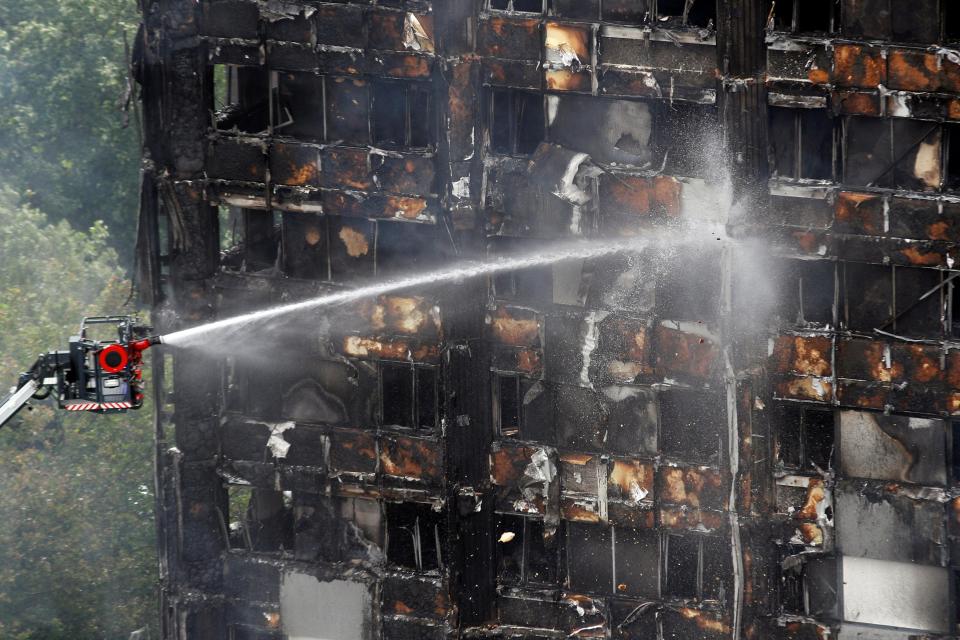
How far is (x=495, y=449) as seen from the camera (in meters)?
14.6

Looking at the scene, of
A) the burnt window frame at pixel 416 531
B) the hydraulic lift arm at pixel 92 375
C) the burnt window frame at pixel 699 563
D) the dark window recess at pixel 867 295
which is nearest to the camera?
the hydraulic lift arm at pixel 92 375

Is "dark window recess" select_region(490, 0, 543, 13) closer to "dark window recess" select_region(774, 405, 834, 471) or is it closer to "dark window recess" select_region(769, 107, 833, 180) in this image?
"dark window recess" select_region(769, 107, 833, 180)

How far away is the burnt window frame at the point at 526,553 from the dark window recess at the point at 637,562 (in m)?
0.71

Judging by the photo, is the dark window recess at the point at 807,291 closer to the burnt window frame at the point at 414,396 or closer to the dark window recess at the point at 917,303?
the dark window recess at the point at 917,303

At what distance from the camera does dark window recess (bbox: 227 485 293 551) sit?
15586 mm

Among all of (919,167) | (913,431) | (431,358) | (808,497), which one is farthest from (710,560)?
(919,167)

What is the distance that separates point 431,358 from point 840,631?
5.96m

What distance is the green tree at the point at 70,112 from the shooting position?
30.3m

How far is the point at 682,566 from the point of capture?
1456 cm

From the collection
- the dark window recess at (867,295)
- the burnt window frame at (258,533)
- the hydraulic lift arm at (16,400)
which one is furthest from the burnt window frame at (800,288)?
the hydraulic lift arm at (16,400)

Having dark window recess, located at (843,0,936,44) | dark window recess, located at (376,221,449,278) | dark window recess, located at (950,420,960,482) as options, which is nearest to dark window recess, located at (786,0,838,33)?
dark window recess, located at (843,0,936,44)

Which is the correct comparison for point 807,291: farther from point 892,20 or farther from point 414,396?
point 414,396

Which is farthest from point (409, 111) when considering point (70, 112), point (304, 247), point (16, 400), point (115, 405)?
point (70, 112)

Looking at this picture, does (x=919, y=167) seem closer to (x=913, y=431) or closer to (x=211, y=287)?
(x=913, y=431)
